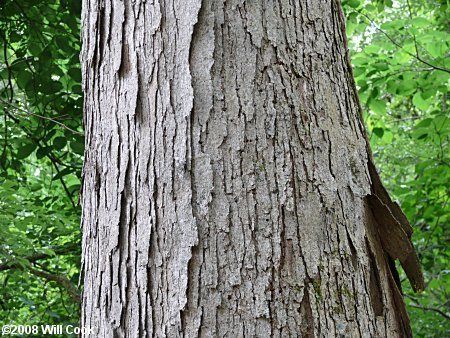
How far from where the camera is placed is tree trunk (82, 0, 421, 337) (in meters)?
0.94

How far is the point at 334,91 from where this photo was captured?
1114 mm

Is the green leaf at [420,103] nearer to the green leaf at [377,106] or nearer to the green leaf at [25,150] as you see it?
the green leaf at [377,106]

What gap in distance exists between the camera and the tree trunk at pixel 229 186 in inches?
37.1

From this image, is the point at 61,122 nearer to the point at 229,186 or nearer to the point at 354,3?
the point at 354,3

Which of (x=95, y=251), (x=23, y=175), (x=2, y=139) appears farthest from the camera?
(x=23, y=175)

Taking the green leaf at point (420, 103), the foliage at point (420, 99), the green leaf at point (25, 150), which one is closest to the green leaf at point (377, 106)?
the foliage at point (420, 99)

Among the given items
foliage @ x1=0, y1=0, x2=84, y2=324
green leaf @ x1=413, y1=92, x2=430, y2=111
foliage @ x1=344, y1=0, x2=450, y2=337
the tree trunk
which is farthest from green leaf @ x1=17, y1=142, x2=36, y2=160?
green leaf @ x1=413, y1=92, x2=430, y2=111

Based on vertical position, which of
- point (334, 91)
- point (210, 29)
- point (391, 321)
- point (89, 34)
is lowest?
point (391, 321)

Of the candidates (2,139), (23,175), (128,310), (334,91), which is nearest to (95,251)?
(128,310)

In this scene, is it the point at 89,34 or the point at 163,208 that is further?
the point at 89,34

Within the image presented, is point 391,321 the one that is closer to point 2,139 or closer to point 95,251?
point 95,251

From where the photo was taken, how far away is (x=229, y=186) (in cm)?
97

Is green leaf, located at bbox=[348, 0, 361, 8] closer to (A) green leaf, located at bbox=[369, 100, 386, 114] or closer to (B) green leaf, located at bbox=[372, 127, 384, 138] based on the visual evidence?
(A) green leaf, located at bbox=[369, 100, 386, 114]

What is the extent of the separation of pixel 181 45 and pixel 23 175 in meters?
2.96
